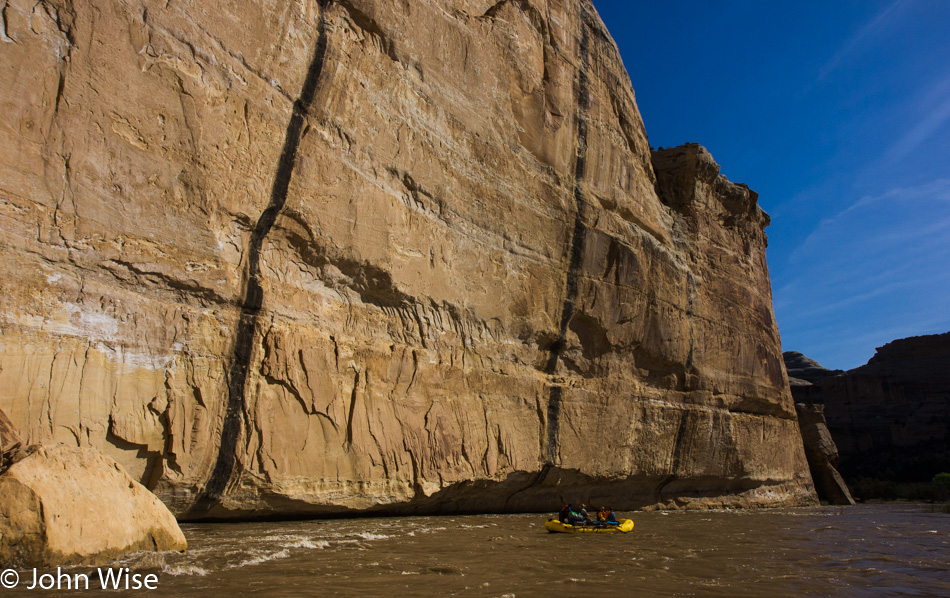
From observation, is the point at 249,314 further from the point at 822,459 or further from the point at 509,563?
the point at 822,459

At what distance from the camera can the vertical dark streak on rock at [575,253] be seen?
1498cm

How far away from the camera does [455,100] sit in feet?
47.3

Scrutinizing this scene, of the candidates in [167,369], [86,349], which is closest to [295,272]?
[167,369]

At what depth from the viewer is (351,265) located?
11.5 meters

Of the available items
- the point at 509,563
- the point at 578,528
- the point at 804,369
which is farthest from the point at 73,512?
the point at 804,369

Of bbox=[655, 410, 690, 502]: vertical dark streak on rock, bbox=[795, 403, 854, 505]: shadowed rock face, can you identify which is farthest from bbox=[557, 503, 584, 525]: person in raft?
bbox=[795, 403, 854, 505]: shadowed rock face

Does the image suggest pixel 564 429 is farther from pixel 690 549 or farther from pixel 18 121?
pixel 18 121

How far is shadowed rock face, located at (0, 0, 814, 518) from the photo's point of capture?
314 inches

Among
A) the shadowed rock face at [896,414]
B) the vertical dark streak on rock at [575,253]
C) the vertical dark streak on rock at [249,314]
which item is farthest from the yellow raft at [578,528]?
the shadowed rock face at [896,414]

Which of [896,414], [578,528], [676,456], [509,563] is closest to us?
[509,563]

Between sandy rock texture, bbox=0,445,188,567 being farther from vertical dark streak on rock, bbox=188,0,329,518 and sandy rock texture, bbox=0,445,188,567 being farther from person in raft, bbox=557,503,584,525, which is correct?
person in raft, bbox=557,503,584,525

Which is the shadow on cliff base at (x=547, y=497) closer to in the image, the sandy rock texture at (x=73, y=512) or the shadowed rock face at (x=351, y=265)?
the shadowed rock face at (x=351, y=265)

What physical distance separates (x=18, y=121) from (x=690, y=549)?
10.6m

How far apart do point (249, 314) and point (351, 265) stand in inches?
91.8
